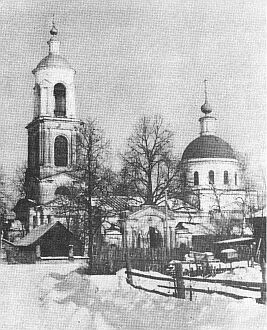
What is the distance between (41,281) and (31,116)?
122 centimetres

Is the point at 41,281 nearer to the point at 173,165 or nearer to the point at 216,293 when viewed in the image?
the point at 216,293

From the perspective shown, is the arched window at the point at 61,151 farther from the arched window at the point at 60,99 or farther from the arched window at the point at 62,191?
the arched window at the point at 62,191

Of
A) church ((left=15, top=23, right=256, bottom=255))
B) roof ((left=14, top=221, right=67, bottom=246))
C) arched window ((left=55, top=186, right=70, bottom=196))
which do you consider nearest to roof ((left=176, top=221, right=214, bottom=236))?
church ((left=15, top=23, right=256, bottom=255))

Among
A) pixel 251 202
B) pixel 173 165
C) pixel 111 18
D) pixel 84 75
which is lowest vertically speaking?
pixel 251 202

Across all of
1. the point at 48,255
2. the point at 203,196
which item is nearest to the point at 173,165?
the point at 203,196

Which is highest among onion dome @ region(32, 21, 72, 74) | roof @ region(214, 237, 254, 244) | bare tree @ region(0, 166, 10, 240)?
onion dome @ region(32, 21, 72, 74)

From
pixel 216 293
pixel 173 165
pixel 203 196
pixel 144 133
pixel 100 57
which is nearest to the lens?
pixel 216 293

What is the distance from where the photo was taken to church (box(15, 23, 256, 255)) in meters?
5.33

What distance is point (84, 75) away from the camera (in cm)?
459

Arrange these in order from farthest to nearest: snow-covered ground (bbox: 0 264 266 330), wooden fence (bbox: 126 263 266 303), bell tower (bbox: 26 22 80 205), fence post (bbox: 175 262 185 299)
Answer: bell tower (bbox: 26 22 80 205) → fence post (bbox: 175 262 185 299) → wooden fence (bbox: 126 263 266 303) → snow-covered ground (bbox: 0 264 266 330)

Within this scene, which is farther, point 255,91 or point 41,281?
point 41,281

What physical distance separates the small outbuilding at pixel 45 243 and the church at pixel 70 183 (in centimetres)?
9

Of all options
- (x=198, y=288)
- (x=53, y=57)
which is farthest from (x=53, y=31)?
(x=198, y=288)

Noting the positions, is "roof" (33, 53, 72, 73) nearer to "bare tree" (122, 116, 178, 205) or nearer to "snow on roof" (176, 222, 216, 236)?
"bare tree" (122, 116, 178, 205)
